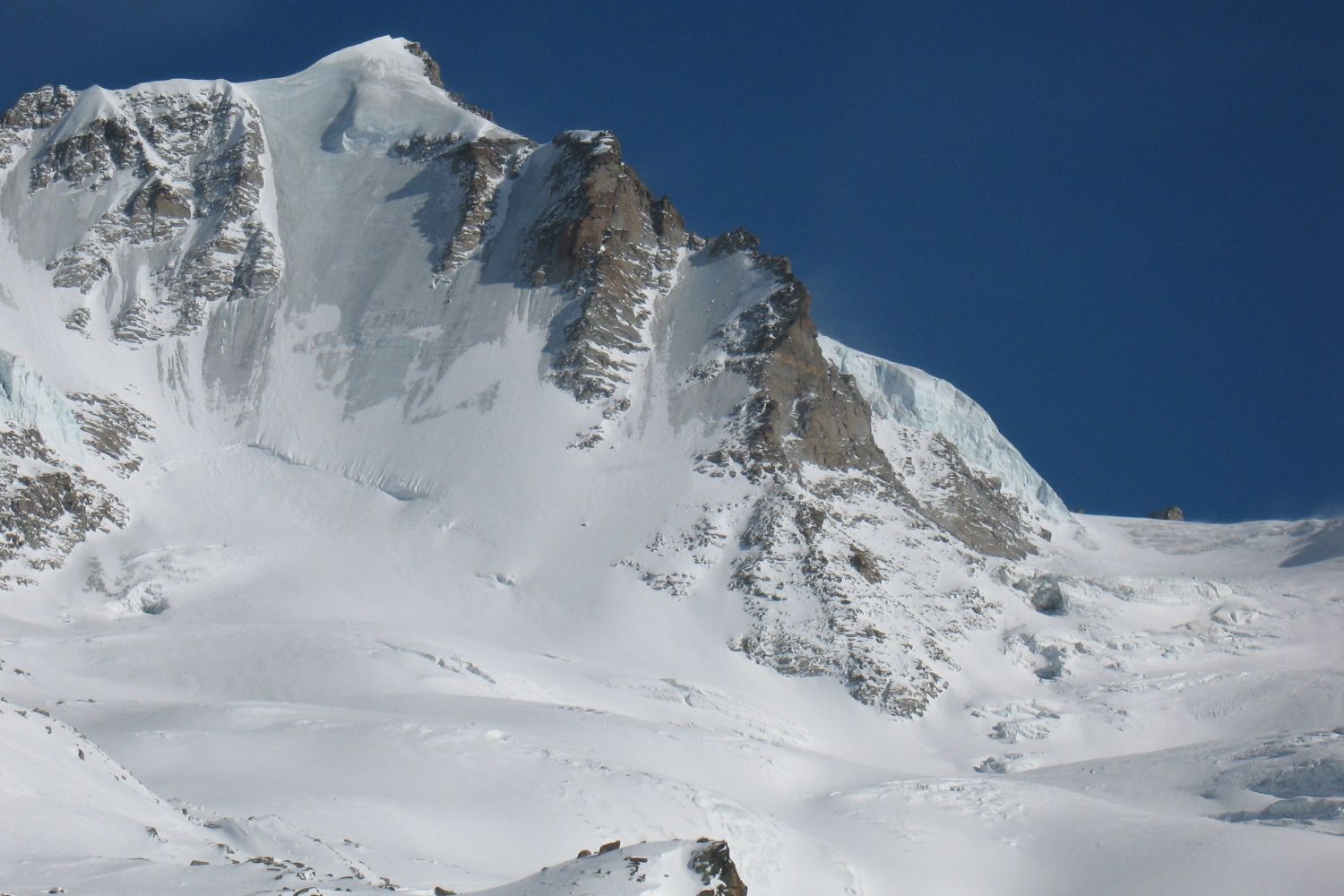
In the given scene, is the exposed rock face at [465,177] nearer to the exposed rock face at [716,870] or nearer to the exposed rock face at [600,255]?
the exposed rock face at [600,255]

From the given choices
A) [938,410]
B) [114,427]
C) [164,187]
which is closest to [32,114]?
[164,187]

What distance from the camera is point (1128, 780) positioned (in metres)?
55.9

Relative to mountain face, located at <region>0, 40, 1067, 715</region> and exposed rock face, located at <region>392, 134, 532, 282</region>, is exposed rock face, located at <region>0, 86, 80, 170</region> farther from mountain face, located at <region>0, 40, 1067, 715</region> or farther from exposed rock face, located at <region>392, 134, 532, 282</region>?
exposed rock face, located at <region>392, 134, 532, 282</region>

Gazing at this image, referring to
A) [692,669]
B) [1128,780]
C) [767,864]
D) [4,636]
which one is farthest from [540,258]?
[767,864]

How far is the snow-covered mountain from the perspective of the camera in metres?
39.1

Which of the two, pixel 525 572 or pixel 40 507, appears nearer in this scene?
pixel 40 507

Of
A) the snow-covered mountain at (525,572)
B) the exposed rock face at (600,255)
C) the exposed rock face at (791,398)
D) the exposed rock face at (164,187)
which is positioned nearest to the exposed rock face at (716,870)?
the snow-covered mountain at (525,572)

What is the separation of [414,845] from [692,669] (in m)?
37.1

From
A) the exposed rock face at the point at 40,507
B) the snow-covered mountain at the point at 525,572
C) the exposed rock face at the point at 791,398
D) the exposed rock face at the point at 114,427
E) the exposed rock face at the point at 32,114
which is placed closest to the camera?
the snow-covered mountain at the point at 525,572

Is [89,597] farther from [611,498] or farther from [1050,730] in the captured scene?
[1050,730]

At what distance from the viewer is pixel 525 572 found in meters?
75.4

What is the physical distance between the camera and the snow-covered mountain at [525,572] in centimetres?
3906

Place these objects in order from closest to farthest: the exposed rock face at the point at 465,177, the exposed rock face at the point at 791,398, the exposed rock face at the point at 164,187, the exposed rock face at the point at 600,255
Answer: the exposed rock face at the point at 791,398
the exposed rock face at the point at 600,255
the exposed rock face at the point at 164,187
the exposed rock face at the point at 465,177

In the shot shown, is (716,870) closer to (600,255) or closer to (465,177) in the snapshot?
(600,255)
